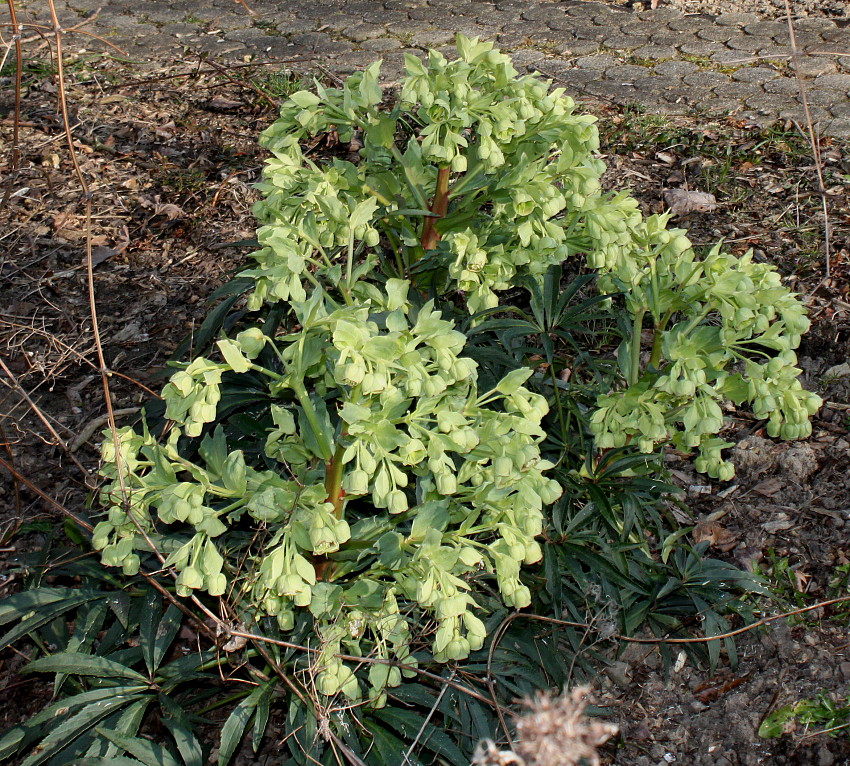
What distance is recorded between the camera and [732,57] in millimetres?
4641

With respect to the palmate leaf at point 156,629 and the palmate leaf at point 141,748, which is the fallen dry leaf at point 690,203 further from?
the palmate leaf at point 141,748

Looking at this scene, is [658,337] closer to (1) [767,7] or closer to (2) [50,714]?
(2) [50,714]

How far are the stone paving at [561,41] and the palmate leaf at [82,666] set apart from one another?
10.2ft

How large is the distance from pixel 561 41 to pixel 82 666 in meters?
4.11

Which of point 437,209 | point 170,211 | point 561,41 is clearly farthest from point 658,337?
point 561,41

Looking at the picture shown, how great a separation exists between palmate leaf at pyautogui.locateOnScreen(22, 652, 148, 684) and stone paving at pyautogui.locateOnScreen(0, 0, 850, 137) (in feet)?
10.2

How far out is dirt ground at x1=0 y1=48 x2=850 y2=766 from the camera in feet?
7.32

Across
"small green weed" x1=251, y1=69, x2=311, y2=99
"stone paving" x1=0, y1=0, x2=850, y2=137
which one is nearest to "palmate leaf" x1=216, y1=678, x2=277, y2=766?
"small green weed" x1=251, y1=69, x2=311, y2=99

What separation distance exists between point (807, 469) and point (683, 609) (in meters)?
0.67

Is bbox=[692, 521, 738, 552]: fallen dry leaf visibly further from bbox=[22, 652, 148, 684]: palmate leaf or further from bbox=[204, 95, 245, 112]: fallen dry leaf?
bbox=[204, 95, 245, 112]: fallen dry leaf

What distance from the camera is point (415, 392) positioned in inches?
58.8

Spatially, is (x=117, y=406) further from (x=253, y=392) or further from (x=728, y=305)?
(x=728, y=305)

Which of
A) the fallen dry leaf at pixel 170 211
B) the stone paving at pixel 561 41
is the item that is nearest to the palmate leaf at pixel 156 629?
the fallen dry leaf at pixel 170 211

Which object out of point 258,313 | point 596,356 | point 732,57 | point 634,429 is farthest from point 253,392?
point 732,57
